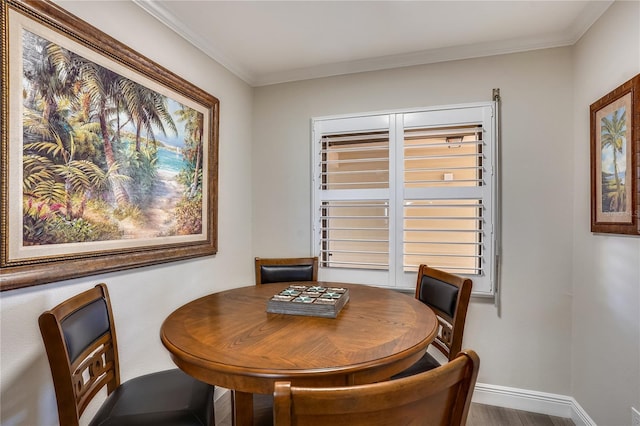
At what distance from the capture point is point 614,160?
5.51ft

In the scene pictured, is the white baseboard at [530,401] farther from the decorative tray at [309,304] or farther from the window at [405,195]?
the decorative tray at [309,304]

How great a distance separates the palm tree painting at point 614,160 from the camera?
5.25 ft

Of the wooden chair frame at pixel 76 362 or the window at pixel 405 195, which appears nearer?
the wooden chair frame at pixel 76 362

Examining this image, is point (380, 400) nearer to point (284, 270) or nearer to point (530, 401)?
point (284, 270)

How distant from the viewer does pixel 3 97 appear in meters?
1.14

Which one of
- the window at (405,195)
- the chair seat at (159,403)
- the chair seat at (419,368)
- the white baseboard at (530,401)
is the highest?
the window at (405,195)

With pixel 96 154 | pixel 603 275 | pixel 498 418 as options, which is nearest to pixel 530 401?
pixel 498 418

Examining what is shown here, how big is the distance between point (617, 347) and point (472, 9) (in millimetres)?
1995


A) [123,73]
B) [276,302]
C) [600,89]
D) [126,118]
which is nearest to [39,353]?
[276,302]

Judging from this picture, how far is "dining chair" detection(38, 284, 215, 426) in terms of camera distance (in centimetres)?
102

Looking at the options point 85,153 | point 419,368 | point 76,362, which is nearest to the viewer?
point 76,362

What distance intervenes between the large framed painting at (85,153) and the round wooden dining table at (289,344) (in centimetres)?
53

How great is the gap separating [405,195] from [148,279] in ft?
5.94

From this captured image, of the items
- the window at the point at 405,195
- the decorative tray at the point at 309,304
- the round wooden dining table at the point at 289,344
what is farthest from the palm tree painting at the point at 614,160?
the decorative tray at the point at 309,304
